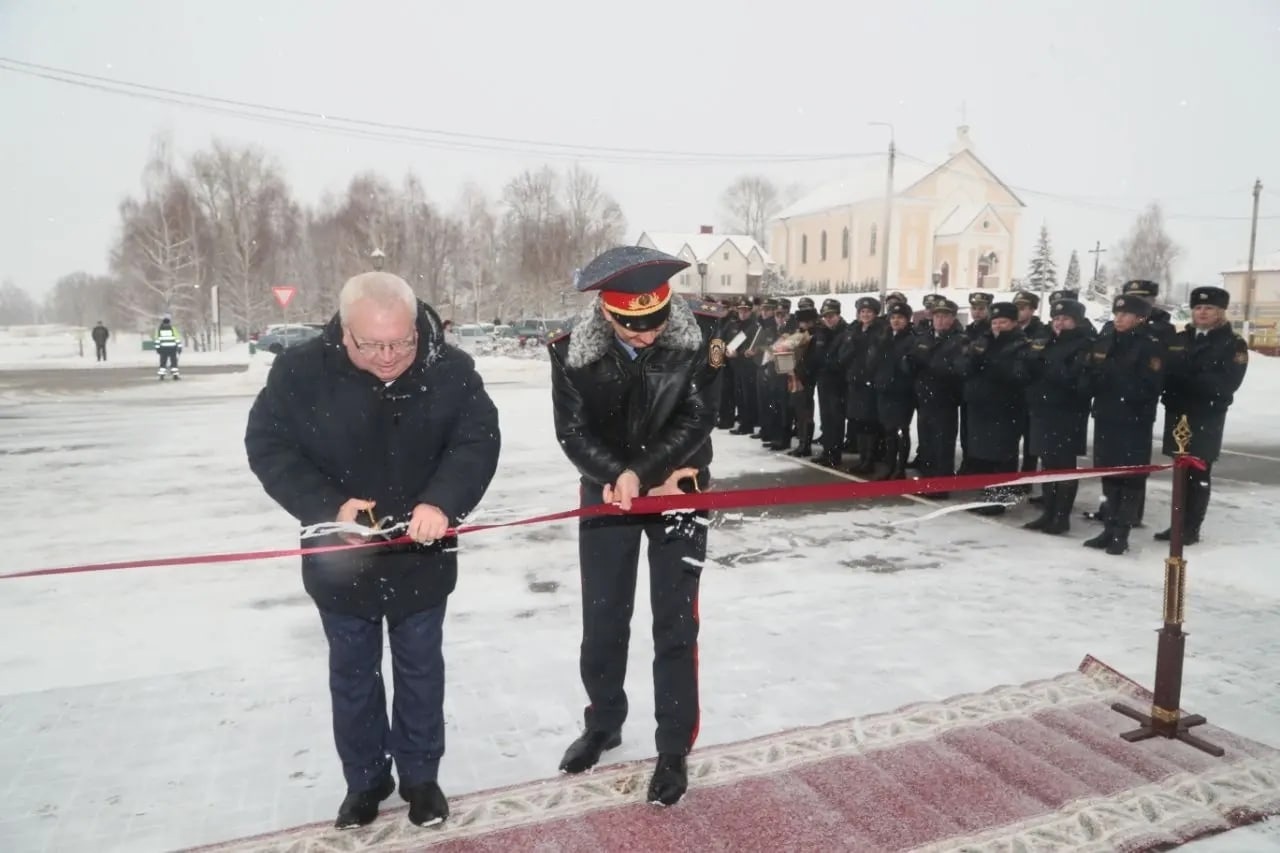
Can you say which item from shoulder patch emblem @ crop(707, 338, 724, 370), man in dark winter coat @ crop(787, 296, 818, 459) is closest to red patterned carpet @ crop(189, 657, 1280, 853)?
shoulder patch emblem @ crop(707, 338, 724, 370)

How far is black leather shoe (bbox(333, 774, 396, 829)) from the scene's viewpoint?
2.87m

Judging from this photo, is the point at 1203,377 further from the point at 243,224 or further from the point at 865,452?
the point at 243,224

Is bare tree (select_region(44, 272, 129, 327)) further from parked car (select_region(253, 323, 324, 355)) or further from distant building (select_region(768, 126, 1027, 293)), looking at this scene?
distant building (select_region(768, 126, 1027, 293))

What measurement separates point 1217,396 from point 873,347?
10.6 ft

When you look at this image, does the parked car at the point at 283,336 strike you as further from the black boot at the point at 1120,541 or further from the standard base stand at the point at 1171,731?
the standard base stand at the point at 1171,731

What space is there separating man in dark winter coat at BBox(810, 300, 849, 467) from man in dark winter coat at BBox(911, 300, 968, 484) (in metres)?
1.29

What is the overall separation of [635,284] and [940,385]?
619 cm

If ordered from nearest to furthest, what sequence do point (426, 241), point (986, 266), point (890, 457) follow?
point (890, 457) < point (986, 266) < point (426, 241)

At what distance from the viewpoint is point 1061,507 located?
22.9 ft

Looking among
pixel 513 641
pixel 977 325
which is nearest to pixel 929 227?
pixel 977 325

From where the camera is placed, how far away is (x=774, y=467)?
10023mm

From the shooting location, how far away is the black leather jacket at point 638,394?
9.98 ft

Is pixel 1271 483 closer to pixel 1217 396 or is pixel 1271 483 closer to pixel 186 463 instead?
pixel 1217 396

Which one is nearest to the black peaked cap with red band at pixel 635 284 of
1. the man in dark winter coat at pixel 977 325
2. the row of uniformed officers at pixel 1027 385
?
the row of uniformed officers at pixel 1027 385
